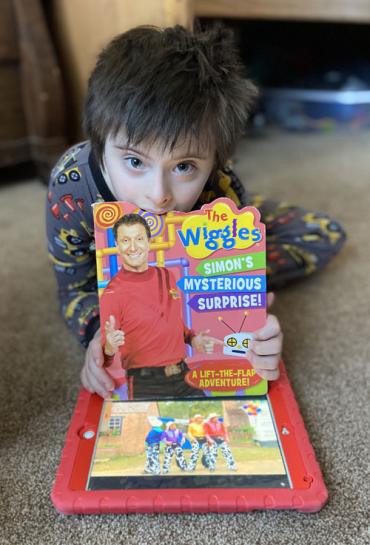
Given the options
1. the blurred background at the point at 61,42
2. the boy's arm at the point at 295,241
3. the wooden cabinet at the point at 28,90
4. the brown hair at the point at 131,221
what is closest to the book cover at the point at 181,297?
the brown hair at the point at 131,221

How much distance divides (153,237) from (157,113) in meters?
0.13

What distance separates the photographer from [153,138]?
598 mm

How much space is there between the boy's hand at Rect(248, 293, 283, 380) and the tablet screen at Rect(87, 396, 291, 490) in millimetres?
35

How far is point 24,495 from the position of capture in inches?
21.5

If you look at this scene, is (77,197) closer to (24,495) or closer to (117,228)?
(117,228)

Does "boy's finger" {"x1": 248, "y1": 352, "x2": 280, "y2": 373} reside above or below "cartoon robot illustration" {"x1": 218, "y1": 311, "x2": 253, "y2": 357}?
below

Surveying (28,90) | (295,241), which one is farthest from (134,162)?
(28,90)

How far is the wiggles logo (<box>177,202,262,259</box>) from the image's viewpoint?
615 millimetres

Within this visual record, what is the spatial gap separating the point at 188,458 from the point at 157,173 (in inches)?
12.1

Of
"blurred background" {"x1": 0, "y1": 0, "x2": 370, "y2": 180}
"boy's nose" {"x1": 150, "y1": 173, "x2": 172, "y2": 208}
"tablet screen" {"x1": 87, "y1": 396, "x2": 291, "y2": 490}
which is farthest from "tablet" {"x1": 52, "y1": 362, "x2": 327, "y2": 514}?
"blurred background" {"x1": 0, "y1": 0, "x2": 370, "y2": 180}

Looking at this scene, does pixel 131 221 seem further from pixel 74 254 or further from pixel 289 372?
pixel 289 372

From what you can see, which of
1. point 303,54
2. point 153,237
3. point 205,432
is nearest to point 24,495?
point 205,432

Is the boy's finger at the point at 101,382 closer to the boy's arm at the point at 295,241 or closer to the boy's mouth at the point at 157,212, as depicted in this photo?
the boy's mouth at the point at 157,212

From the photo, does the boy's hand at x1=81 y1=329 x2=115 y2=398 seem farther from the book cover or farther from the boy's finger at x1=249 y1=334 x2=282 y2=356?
the boy's finger at x1=249 y1=334 x2=282 y2=356
